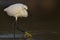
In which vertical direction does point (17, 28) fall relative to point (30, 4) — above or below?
below

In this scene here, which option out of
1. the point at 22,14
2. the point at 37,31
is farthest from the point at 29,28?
the point at 22,14

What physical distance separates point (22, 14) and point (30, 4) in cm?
67

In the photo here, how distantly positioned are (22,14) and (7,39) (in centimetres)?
55

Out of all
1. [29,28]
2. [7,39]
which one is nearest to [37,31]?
[29,28]

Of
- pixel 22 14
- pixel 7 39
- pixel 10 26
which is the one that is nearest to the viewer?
pixel 22 14

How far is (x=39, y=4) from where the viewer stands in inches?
96.0

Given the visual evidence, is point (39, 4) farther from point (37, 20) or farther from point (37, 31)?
point (37, 31)

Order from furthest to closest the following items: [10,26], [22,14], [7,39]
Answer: [10,26], [7,39], [22,14]

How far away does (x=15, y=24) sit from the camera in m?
2.28

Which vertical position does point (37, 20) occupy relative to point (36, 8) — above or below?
below

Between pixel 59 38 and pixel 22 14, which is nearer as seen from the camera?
pixel 22 14

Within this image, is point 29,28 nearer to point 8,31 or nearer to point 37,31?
point 37,31

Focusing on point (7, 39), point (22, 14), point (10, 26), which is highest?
point (22, 14)

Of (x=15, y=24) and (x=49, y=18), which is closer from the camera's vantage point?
(x=15, y=24)
